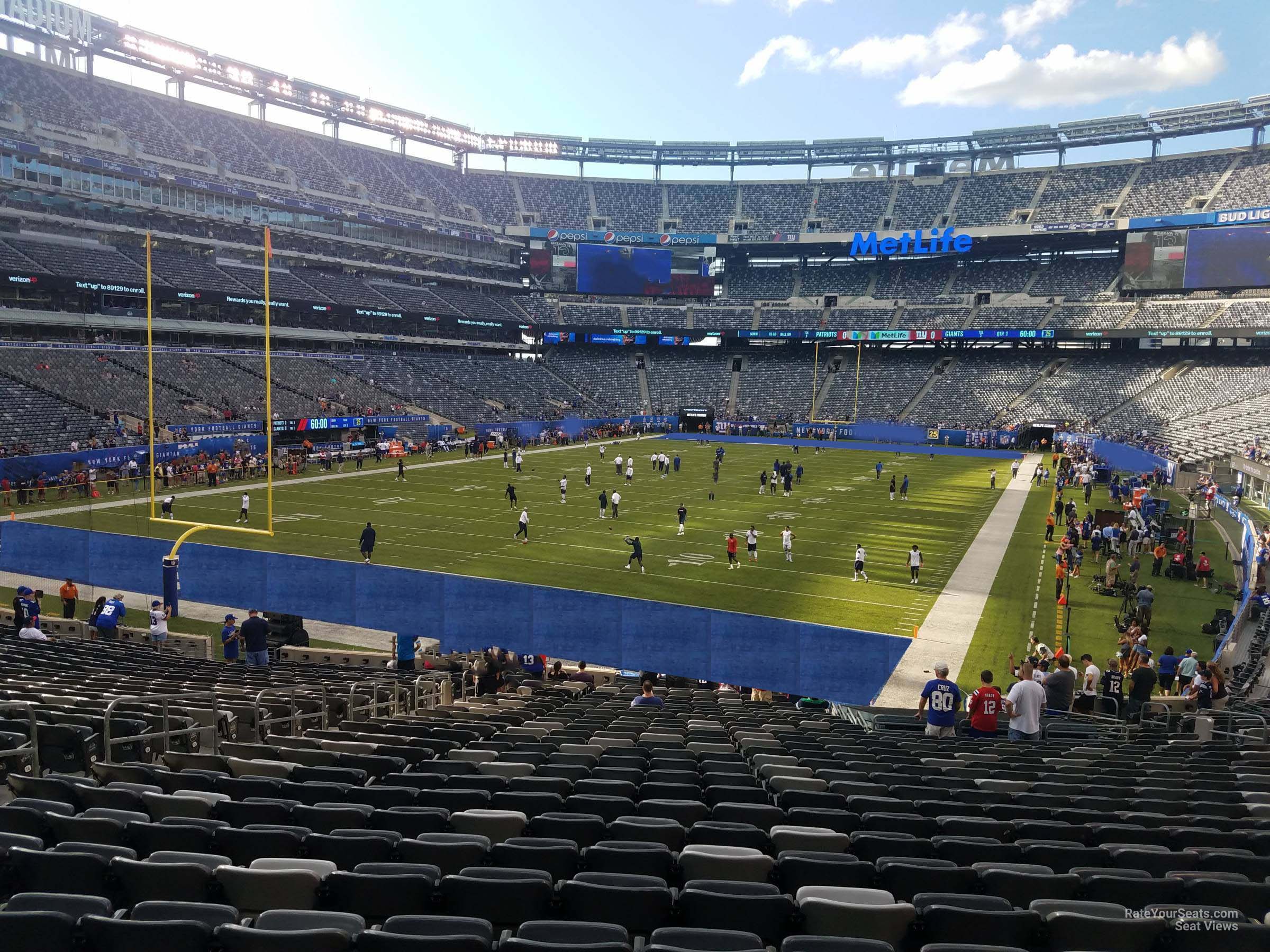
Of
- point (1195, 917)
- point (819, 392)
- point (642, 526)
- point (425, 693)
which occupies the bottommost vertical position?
point (425, 693)

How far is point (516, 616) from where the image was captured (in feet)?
51.9

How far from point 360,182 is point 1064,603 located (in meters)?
75.1

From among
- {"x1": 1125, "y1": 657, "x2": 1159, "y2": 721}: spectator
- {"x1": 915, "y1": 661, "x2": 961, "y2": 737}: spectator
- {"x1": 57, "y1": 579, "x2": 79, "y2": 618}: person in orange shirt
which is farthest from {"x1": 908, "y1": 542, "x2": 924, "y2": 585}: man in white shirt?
{"x1": 57, "y1": 579, "x2": 79, "y2": 618}: person in orange shirt

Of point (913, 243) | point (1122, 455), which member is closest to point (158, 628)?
point (1122, 455)

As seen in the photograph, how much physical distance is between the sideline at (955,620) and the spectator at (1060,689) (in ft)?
8.64

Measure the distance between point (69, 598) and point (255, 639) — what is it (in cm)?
611

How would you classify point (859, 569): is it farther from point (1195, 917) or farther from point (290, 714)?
point (1195, 917)

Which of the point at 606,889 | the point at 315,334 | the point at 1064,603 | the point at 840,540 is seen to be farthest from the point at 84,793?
the point at 315,334

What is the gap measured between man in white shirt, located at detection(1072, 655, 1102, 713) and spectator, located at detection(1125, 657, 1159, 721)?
0.51 metres

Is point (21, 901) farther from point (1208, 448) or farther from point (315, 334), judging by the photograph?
point (315, 334)

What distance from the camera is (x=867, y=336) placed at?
81125mm

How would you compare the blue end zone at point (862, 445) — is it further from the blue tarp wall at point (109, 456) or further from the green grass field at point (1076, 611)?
the blue tarp wall at point (109, 456)

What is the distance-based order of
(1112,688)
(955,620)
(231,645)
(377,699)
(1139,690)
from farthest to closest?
(955,620) → (231,645) → (1112,688) → (1139,690) → (377,699)

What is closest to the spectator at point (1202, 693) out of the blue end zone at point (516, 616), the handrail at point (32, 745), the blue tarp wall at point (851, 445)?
the blue end zone at point (516, 616)
